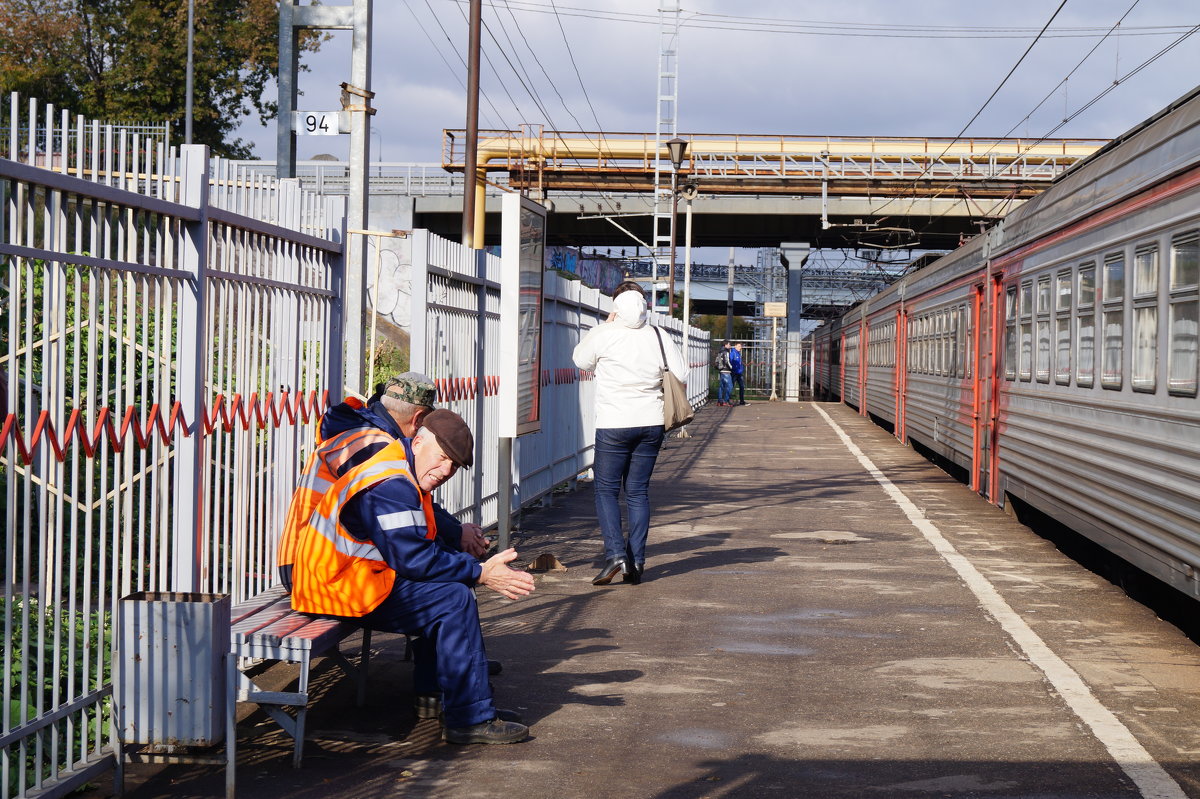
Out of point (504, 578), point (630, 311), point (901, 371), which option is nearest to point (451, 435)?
point (504, 578)

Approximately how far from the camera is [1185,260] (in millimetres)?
7887

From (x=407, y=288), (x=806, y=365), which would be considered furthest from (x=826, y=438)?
(x=806, y=365)

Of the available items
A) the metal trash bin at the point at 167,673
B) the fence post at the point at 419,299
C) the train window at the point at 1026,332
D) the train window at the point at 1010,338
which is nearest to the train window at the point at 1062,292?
the train window at the point at 1026,332

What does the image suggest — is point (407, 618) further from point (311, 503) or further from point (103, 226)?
point (103, 226)

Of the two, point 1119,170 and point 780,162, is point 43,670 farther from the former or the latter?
point 780,162

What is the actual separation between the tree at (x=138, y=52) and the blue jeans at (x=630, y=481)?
34450mm

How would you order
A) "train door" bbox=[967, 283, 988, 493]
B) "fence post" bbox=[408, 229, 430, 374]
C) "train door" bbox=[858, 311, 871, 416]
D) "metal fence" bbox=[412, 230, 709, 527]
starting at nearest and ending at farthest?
"fence post" bbox=[408, 229, 430, 374] → "metal fence" bbox=[412, 230, 709, 527] → "train door" bbox=[967, 283, 988, 493] → "train door" bbox=[858, 311, 871, 416]

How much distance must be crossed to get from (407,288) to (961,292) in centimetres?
1928

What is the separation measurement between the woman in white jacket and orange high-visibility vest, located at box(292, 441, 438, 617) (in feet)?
13.4

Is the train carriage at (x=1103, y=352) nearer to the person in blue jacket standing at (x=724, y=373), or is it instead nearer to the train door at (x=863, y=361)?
the train door at (x=863, y=361)

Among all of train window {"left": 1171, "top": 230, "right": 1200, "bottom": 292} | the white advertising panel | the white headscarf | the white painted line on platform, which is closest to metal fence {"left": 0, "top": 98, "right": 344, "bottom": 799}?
the white advertising panel

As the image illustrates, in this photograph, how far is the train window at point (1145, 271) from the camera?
857cm

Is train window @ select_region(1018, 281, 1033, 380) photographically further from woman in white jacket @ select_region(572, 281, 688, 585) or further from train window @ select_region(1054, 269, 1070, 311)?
woman in white jacket @ select_region(572, 281, 688, 585)

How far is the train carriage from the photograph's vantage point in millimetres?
8016
